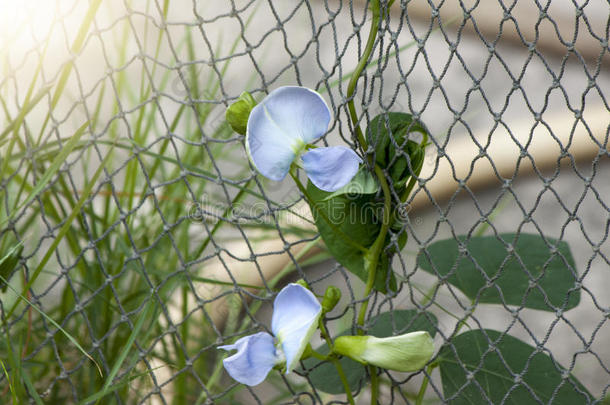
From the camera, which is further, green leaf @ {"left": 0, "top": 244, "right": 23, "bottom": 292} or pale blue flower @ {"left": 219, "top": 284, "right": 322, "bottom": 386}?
green leaf @ {"left": 0, "top": 244, "right": 23, "bottom": 292}

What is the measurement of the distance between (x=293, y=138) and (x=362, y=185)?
0.18 ft

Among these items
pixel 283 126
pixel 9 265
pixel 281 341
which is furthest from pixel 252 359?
pixel 9 265

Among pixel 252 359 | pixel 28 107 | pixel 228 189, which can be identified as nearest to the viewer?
pixel 252 359

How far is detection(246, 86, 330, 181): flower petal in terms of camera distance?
1.10ft

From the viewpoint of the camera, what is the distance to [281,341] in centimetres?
34

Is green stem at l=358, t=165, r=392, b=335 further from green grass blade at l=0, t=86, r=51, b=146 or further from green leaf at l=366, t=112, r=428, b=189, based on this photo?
green grass blade at l=0, t=86, r=51, b=146

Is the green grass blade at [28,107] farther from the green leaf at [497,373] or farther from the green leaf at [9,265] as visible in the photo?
the green leaf at [497,373]

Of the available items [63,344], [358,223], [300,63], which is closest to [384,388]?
[63,344]

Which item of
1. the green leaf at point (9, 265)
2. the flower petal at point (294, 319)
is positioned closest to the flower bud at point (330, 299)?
the flower petal at point (294, 319)

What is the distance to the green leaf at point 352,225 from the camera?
38 cm

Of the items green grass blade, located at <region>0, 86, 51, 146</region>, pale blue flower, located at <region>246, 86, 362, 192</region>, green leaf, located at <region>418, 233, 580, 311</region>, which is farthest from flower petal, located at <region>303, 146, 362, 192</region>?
green grass blade, located at <region>0, 86, 51, 146</region>

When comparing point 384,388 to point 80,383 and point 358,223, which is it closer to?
point 80,383

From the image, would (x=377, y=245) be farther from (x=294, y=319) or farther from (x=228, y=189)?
(x=228, y=189)

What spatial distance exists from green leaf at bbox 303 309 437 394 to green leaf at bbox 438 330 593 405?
0.08 feet
